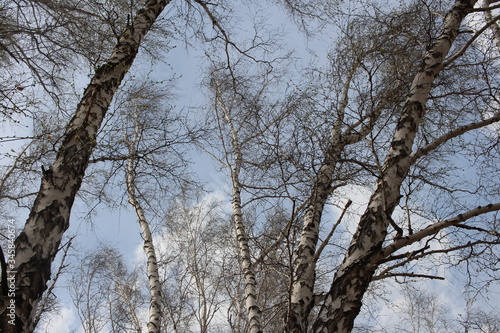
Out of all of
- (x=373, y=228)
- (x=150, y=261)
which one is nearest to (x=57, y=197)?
(x=373, y=228)

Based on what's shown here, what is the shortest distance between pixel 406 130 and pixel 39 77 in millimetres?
3426

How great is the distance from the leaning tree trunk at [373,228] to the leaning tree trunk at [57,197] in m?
1.58

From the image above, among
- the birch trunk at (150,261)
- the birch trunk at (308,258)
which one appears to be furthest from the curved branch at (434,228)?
the birch trunk at (150,261)

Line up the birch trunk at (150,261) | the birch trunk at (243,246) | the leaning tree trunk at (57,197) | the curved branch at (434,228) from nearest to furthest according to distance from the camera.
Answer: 1. the leaning tree trunk at (57,197)
2. the curved branch at (434,228)
3. the birch trunk at (243,246)
4. the birch trunk at (150,261)

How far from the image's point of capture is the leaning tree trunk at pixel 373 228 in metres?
2.17

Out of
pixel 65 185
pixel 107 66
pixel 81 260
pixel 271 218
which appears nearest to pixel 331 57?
pixel 271 218

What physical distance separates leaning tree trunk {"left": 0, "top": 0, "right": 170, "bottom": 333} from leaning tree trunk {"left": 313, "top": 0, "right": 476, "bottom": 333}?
5.18 feet

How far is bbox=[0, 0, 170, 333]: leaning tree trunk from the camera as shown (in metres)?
2.09

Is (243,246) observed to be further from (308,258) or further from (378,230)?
(378,230)

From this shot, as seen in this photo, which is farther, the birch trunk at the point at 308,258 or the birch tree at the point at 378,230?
the birch trunk at the point at 308,258

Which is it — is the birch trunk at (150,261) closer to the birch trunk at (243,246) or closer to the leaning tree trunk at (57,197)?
the leaning tree trunk at (57,197)

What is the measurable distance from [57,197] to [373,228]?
2.03 m

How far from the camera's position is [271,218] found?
575 centimetres

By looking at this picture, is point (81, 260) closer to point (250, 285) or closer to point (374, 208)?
point (250, 285)
